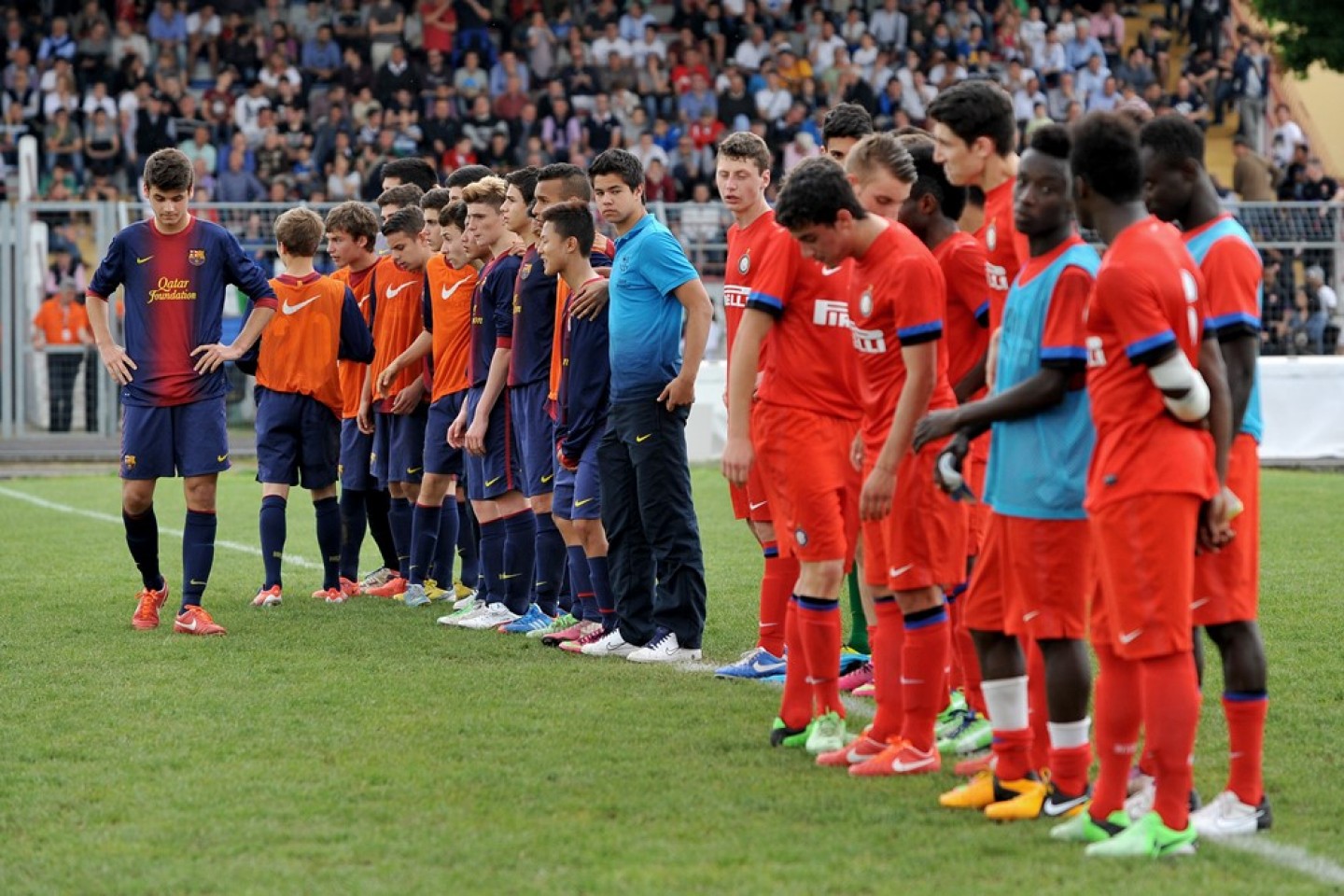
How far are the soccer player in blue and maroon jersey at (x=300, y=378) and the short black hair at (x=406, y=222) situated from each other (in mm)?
401

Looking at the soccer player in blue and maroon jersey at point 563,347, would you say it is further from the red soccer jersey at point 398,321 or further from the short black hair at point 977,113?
the short black hair at point 977,113

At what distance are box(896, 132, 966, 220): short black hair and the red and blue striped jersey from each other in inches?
153

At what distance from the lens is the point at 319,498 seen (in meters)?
10.2

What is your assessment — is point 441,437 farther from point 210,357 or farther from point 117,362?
point 117,362

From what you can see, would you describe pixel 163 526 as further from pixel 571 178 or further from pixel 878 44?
pixel 878 44

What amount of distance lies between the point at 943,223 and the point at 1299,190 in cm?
2122

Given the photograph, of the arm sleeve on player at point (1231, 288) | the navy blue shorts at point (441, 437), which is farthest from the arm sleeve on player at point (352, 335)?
the arm sleeve on player at point (1231, 288)

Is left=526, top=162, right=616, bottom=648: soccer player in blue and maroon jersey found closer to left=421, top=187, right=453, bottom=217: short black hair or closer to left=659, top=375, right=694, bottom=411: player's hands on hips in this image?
left=659, top=375, right=694, bottom=411: player's hands on hips

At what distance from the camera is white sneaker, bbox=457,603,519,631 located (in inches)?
362

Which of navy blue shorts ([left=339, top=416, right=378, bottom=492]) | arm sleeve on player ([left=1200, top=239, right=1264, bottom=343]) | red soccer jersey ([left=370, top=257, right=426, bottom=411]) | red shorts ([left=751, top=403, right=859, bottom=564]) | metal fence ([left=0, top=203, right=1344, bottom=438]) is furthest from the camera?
metal fence ([left=0, top=203, right=1344, bottom=438])

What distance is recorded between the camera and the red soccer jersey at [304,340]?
10.1 metres

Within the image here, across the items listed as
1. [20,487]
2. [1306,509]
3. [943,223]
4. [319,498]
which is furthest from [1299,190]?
[943,223]

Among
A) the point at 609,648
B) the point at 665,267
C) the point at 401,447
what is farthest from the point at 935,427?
the point at 401,447

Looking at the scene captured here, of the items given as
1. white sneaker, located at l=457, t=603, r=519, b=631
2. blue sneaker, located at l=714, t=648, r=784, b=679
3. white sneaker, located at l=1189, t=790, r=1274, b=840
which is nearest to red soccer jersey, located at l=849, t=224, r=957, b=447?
white sneaker, located at l=1189, t=790, r=1274, b=840
